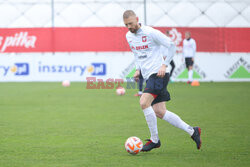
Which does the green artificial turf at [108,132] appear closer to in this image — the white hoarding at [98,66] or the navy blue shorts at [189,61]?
the navy blue shorts at [189,61]

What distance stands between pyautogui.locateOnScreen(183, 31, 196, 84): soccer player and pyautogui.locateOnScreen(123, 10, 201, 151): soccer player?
46.7 ft

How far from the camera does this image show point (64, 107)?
41.9ft

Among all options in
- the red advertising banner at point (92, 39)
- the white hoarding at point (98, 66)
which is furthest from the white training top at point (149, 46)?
the red advertising banner at point (92, 39)

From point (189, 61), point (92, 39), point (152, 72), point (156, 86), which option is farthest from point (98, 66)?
point (156, 86)

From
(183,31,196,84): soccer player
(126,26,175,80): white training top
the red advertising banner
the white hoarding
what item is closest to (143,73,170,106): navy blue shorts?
(126,26,175,80): white training top

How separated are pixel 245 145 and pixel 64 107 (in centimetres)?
665

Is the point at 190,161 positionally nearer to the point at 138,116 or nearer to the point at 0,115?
the point at 138,116

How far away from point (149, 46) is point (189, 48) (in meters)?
14.6

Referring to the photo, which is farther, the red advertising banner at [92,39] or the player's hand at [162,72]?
the red advertising banner at [92,39]

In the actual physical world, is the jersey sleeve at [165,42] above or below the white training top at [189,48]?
below

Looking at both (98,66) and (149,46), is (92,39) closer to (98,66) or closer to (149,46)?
(98,66)

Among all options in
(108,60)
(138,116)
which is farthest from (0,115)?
(108,60)

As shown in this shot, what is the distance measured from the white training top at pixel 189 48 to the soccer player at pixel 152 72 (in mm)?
14227

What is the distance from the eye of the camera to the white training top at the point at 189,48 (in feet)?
68.6
